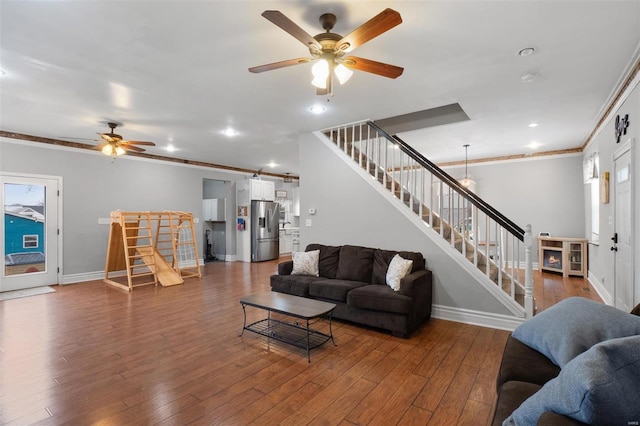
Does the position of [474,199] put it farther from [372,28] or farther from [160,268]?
[160,268]

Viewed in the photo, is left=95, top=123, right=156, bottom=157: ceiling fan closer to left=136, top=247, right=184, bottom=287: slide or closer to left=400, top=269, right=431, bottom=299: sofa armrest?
left=136, top=247, right=184, bottom=287: slide

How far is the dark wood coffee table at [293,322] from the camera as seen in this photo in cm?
310

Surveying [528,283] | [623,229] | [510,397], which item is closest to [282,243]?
[528,283]

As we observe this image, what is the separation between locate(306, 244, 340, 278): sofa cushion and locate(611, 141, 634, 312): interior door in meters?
3.30

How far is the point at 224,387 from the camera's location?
2496 mm

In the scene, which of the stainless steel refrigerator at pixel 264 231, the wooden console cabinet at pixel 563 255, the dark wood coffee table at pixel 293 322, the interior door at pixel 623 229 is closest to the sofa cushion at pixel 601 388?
the dark wood coffee table at pixel 293 322

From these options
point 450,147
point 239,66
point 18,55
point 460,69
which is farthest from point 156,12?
point 450,147

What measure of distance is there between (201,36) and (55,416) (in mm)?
2968

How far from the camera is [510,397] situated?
148cm

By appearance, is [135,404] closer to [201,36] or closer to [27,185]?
[201,36]

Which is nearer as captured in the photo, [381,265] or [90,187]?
[381,265]

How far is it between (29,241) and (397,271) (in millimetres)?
6526

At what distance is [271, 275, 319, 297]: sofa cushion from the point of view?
4.24 m

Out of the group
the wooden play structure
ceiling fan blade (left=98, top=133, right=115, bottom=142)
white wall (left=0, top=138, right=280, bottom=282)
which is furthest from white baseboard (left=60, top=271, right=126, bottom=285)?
ceiling fan blade (left=98, top=133, right=115, bottom=142)
